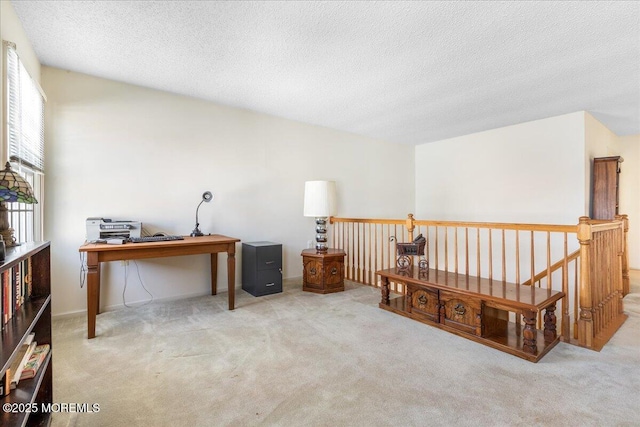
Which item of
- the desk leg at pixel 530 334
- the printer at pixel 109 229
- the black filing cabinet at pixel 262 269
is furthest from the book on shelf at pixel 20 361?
the desk leg at pixel 530 334

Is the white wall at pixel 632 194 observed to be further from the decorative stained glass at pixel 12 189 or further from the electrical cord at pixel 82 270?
the electrical cord at pixel 82 270

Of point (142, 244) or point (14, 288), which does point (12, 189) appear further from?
point (142, 244)

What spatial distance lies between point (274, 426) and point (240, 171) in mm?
3084

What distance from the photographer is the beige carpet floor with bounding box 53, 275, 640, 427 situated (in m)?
1.58

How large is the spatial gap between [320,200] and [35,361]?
2.93 m

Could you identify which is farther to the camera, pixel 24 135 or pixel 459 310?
pixel 459 310

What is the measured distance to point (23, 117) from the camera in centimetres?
225

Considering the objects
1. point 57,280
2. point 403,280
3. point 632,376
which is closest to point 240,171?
point 57,280

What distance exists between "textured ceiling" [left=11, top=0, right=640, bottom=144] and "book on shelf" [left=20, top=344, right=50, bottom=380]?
212cm

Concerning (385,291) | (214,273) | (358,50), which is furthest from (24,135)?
(385,291)

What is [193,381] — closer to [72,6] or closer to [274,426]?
[274,426]

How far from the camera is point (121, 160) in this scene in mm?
3213

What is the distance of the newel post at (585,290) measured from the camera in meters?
2.32

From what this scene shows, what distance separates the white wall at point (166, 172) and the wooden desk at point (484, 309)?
2.16m
